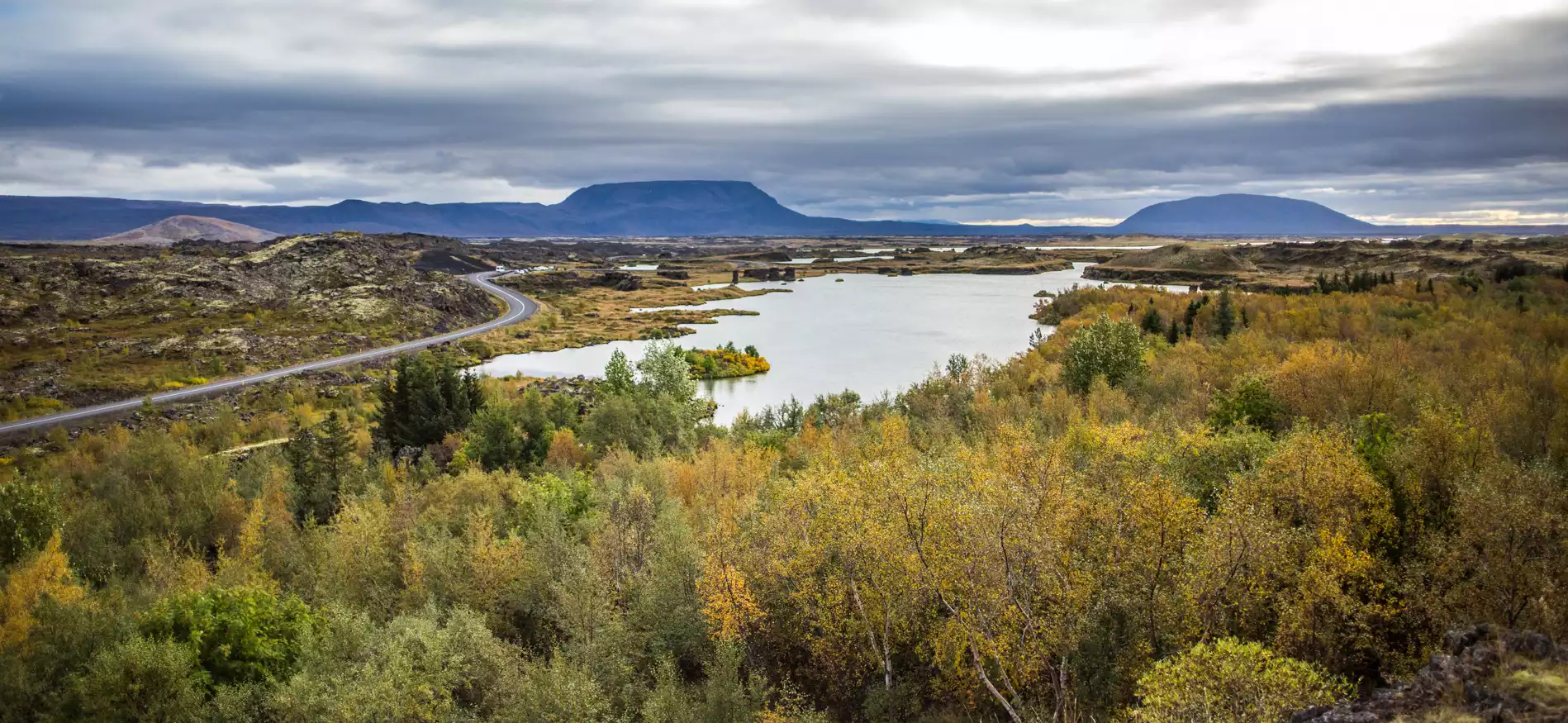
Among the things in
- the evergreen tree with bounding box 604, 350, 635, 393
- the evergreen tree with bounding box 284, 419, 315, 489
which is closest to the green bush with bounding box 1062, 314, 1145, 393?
the evergreen tree with bounding box 604, 350, 635, 393

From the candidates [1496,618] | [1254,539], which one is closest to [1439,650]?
[1496,618]

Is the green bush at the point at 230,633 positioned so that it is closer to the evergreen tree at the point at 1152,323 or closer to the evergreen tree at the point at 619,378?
the evergreen tree at the point at 619,378

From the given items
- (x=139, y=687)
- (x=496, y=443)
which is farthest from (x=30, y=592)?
(x=496, y=443)

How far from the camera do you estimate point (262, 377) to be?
72.6m

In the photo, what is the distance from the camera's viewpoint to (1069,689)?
15758 mm

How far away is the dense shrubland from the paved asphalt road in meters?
34.8

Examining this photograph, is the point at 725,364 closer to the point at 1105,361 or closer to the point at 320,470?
the point at 1105,361

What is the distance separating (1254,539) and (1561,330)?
148 ft

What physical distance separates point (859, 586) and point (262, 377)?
2927 inches

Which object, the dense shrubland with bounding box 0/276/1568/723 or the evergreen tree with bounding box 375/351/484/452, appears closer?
the dense shrubland with bounding box 0/276/1568/723

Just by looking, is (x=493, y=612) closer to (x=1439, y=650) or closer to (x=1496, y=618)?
(x=1439, y=650)

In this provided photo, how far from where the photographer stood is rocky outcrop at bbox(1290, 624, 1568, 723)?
35.1ft

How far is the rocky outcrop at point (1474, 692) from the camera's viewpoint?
10.7m

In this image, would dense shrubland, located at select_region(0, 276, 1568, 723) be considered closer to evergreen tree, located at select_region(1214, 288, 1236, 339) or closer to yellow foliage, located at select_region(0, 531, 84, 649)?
yellow foliage, located at select_region(0, 531, 84, 649)
